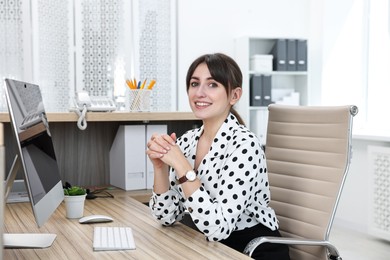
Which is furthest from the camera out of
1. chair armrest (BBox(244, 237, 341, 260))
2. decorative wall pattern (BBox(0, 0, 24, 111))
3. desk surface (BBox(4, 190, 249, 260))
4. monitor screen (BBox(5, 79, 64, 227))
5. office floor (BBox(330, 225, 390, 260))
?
decorative wall pattern (BBox(0, 0, 24, 111))

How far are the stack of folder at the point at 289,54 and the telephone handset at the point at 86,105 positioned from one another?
3.22 metres

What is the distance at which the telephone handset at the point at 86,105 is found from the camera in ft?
7.03

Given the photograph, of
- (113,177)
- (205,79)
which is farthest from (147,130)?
(205,79)

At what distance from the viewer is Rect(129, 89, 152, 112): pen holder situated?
237 centimetres

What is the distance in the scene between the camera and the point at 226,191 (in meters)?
1.53

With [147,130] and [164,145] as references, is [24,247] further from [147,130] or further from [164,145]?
[147,130]

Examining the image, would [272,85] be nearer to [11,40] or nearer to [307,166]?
[11,40]

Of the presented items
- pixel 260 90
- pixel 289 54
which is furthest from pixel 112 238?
pixel 289 54

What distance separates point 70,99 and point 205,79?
3.20 m

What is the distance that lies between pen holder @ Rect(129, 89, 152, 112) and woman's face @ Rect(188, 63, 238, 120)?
656 mm

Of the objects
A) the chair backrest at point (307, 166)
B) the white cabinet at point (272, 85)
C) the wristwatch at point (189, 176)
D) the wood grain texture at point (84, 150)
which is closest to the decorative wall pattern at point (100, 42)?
the white cabinet at point (272, 85)

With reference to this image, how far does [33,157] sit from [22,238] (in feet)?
0.87

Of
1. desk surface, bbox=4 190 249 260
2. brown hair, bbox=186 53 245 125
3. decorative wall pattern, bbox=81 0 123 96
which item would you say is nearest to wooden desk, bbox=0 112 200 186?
desk surface, bbox=4 190 249 260

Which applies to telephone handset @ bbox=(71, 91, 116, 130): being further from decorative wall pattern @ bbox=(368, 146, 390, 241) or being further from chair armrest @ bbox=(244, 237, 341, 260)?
decorative wall pattern @ bbox=(368, 146, 390, 241)
